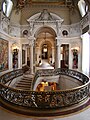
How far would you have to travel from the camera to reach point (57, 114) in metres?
5.98

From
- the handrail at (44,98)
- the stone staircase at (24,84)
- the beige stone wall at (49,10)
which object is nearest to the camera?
the handrail at (44,98)

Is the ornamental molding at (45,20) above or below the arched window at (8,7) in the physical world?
below

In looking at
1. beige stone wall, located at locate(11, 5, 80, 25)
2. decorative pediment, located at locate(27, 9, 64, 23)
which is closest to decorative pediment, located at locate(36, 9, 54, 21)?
decorative pediment, located at locate(27, 9, 64, 23)

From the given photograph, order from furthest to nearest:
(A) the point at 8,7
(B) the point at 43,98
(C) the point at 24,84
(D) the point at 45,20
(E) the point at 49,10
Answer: (E) the point at 49,10
(D) the point at 45,20
(A) the point at 8,7
(C) the point at 24,84
(B) the point at 43,98

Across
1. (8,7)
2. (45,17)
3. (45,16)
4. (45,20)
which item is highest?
(8,7)

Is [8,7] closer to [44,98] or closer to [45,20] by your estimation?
[45,20]

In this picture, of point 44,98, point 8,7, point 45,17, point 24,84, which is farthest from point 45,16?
point 44,98

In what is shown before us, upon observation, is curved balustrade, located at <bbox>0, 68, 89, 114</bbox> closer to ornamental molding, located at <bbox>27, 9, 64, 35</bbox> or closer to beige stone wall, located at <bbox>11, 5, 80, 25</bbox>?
ornamental molding, located at <bbox>27, 9, 64, 35</bbox>

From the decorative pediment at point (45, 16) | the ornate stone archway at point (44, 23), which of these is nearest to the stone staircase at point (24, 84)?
the ornate stone archway at point (44, 23)

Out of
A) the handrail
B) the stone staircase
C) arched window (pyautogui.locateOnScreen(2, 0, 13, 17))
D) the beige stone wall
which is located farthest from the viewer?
the beige stone wall

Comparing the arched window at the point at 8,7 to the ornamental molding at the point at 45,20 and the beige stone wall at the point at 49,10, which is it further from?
the ornamental molding at the point at 45,20

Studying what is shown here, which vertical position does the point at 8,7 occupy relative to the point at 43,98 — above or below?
above

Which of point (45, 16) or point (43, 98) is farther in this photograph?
point (45, 16)

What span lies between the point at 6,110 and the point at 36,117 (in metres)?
1.42
